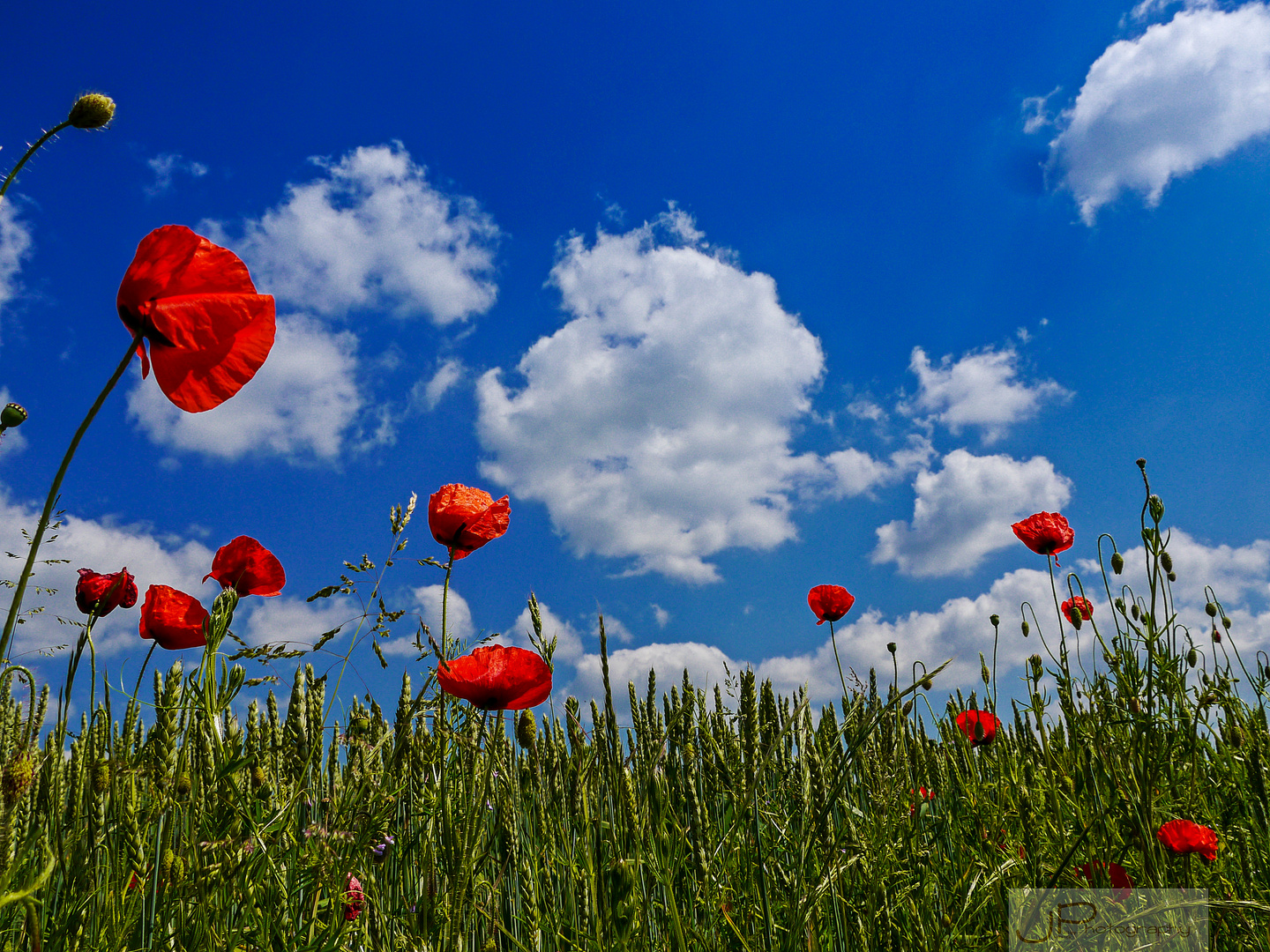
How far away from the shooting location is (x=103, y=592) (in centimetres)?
201

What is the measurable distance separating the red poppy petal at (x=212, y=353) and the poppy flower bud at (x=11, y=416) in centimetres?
27

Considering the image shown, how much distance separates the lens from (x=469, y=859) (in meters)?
1.35

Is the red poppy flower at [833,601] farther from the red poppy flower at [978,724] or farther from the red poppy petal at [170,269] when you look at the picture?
the red poppy petal at [170,269]

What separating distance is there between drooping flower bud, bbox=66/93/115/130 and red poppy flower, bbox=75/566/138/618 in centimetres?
130

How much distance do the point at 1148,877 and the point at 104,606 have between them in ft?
8.23

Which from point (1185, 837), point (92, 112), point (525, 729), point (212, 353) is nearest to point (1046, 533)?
point (1185, 837)

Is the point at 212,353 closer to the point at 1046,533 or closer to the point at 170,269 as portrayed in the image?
the point at 170,269

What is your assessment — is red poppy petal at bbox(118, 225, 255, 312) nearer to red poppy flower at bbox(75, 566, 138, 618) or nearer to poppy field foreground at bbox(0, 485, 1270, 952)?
poppy field foreground at bbox(0, 485, 1270, 952)

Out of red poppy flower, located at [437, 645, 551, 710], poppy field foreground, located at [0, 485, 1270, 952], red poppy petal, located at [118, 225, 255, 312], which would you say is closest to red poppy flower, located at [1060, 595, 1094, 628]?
poppy field foreground, located at [0, 485, 1270, 952]

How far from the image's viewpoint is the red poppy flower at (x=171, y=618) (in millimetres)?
1883

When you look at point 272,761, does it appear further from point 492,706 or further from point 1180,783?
point 1180,783

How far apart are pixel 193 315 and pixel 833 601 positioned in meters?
3.27

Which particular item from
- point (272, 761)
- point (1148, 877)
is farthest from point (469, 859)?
point (272, 761)

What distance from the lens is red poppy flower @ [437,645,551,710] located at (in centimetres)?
167
